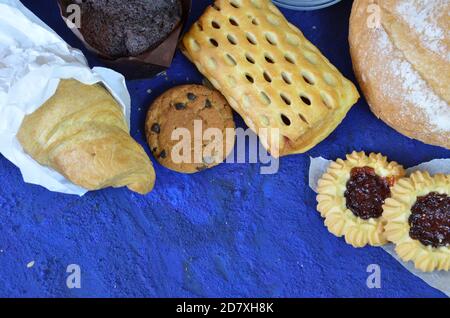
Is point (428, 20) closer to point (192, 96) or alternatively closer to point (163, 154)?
point (192, 96)

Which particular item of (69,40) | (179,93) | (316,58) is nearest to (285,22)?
(316,58)

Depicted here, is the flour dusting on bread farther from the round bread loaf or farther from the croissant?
the croissant

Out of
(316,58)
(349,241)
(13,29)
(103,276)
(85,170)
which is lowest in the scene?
(103,276)

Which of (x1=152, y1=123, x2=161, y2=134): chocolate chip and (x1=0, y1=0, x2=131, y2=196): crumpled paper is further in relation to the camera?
(x1=152, y1=123, x2=161, y2=134): chocolate chip

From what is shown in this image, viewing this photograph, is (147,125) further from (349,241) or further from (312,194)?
(349,241)

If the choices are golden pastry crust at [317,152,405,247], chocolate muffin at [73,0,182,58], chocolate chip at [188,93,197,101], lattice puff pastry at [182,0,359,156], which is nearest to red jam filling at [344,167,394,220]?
golden pastry crust at [317,152,405,247]

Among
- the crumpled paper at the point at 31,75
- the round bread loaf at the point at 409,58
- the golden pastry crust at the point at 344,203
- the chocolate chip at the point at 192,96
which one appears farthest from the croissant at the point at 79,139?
the round bread loaf at the point at 409,58

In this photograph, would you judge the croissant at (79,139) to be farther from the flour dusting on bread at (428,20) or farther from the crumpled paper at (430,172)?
the flour dusting on bread at (428,20)
